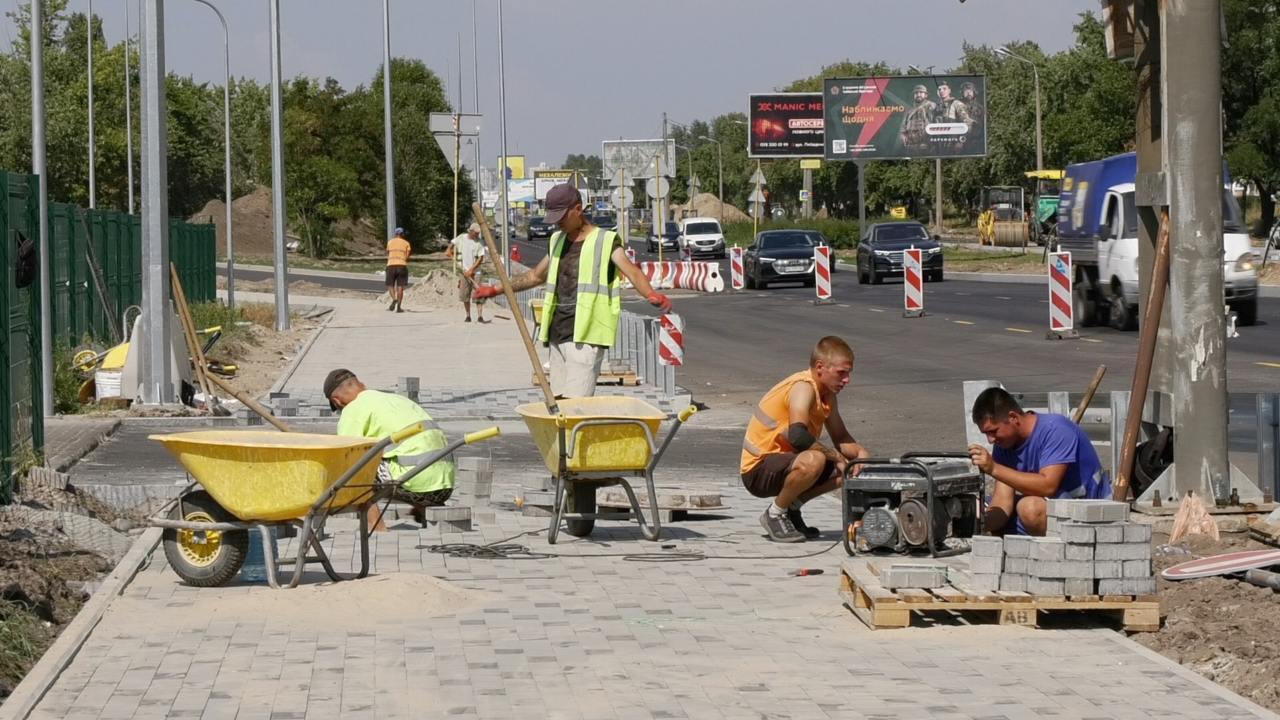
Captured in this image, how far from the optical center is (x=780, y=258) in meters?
51.8

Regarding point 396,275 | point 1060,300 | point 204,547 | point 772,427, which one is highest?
point 396,275

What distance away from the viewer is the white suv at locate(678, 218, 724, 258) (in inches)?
3044

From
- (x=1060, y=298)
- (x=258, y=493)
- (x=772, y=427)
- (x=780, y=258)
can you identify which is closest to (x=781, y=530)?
(x=772, y=427)

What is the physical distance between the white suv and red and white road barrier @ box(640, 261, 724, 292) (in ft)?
74.7

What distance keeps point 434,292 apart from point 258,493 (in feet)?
116

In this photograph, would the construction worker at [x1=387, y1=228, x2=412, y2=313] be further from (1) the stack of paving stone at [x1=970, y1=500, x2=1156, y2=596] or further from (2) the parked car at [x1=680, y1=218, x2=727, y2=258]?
(2) the parked car at [x1=680, y1=218, x2=727, y2=258]

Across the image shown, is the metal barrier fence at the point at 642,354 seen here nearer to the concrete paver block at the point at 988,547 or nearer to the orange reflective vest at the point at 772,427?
the orange reflective vest at the point at 772,427

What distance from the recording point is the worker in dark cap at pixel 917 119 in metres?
75.6

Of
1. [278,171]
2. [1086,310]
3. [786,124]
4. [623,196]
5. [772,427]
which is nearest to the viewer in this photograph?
[772,427]

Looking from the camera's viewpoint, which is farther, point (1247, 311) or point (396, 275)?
point (396, 275)

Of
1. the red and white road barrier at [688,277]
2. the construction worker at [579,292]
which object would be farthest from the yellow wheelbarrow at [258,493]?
the red and white road barrier at [688,277]

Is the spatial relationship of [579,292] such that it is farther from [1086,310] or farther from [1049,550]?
[1086,310]

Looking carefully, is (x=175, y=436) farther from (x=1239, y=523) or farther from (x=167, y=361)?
(x=167, y=361)

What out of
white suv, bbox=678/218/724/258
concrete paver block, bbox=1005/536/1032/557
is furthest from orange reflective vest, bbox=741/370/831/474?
white suv, bbox=678/218/724/258
